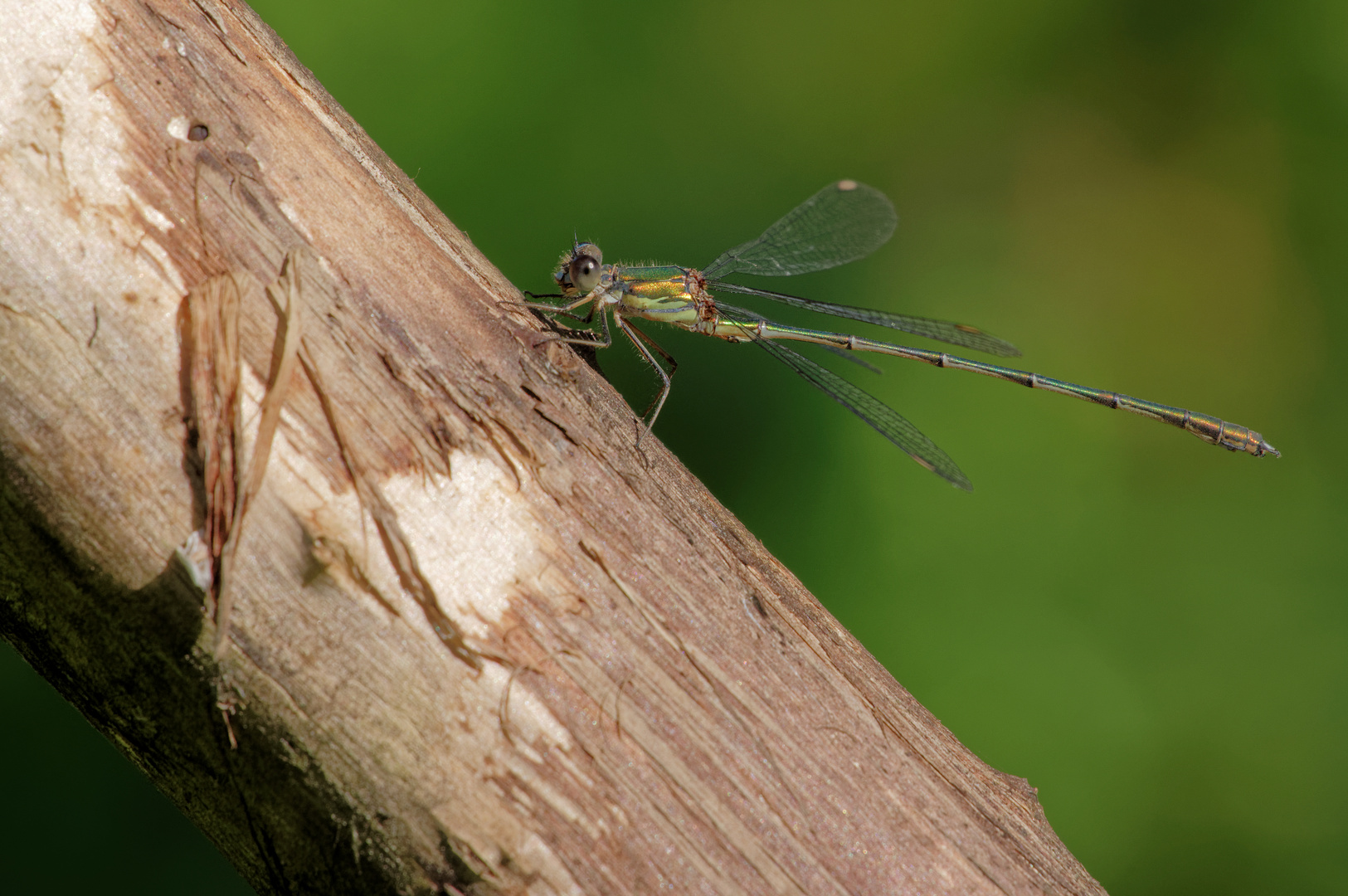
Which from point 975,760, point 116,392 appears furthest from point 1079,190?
point 116,392

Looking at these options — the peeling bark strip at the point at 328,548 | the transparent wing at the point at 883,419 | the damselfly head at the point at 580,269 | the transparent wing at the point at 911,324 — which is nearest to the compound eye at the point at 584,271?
the damselfly head at the point at 580,269

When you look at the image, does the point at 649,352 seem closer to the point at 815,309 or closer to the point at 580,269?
the point at 580,269

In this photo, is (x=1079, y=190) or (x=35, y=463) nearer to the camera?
(x=35, y=463)

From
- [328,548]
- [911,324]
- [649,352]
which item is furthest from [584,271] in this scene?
[328,548]

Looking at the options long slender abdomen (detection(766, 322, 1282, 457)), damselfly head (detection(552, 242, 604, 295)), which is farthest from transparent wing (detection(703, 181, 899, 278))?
damselfly head (detection(552, 242, 604, 295))

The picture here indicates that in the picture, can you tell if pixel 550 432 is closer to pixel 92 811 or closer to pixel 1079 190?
pixel 92 811

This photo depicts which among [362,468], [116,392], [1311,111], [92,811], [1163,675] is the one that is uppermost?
[1311,111]
